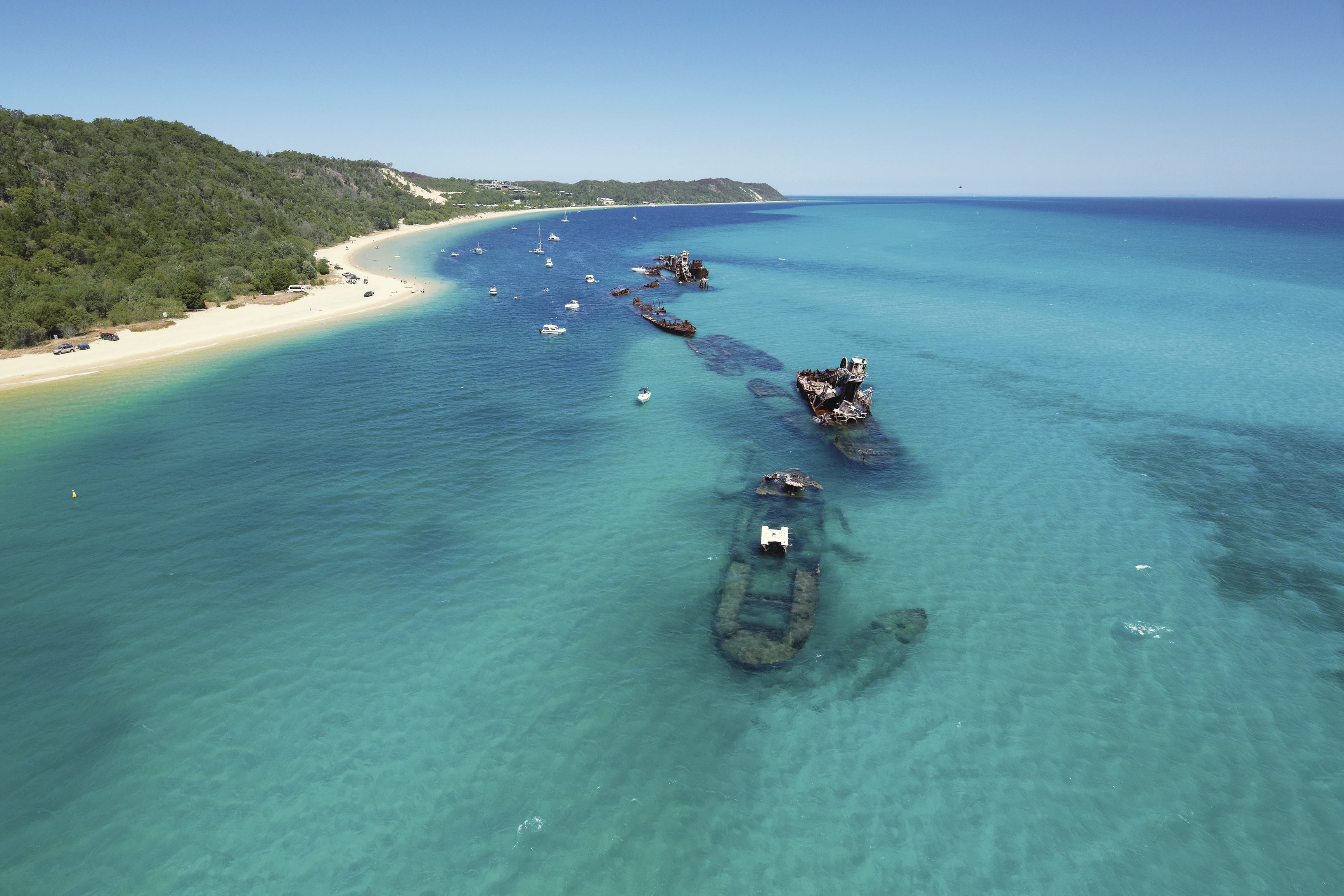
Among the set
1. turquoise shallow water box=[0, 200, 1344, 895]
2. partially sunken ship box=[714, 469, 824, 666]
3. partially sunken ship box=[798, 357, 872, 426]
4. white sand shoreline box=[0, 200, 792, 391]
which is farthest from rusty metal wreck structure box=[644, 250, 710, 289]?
partially sunken ship box=[714, 469, 824, 666]

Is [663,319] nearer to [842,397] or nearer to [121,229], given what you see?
[842,397]

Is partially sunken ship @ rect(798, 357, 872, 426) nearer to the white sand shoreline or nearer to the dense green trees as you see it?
the white sand shoreline

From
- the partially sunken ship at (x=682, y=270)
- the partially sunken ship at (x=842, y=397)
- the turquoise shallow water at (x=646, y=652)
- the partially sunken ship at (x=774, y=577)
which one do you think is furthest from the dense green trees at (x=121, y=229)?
the partially sunken ship at (x=842, y=397)

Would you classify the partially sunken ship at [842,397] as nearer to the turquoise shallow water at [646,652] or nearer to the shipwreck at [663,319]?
the turquoise shallow water at [646,652]

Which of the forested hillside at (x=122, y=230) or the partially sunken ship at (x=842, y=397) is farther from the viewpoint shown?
the forested hillside at (x=122, y=230)

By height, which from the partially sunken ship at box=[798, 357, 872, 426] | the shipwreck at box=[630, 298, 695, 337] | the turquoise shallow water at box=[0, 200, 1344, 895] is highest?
the shipwreck at box=[630, 298, 695, 337]

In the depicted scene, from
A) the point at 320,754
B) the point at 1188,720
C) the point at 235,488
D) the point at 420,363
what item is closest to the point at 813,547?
the point at 1188,720

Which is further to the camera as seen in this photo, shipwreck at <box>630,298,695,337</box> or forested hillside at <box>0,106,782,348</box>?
shipwreck at <box>630,298,695,337</box>
